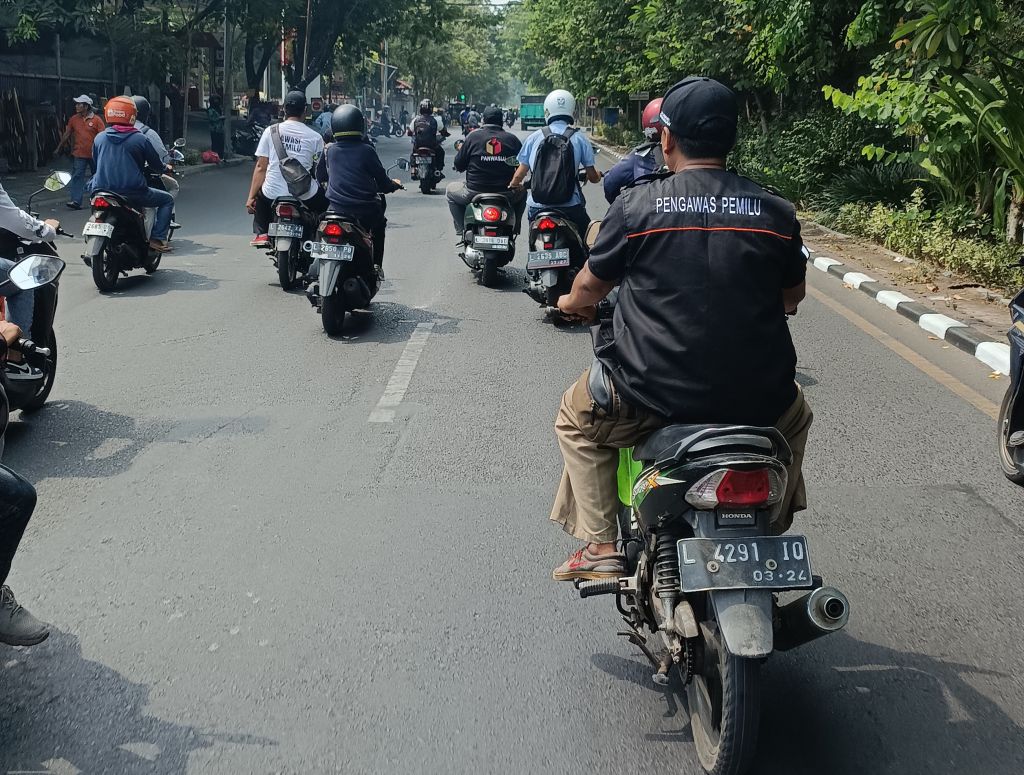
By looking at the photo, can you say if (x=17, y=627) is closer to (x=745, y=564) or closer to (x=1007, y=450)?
(x=745, y=564)

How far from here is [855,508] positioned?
5.34 meters

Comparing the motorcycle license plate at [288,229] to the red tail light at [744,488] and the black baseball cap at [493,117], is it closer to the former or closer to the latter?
the black baseball cap at [493,117]

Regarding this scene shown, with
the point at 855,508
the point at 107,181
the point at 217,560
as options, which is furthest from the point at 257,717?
the point at 107,181

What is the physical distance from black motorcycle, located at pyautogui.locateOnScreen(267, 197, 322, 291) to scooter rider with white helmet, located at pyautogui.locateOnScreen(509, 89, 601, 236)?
208cm

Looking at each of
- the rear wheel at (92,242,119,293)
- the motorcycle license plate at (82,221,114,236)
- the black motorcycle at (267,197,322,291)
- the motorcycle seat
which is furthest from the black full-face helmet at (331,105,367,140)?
the motorcycle seat

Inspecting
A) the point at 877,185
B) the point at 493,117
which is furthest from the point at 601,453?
the point at 877,185

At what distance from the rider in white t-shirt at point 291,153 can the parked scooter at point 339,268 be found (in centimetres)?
158

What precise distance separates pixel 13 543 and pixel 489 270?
8654mm

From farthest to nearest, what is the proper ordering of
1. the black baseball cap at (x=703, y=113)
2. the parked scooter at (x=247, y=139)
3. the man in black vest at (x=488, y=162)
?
the parked scooter at (x=247, y=139) → the man in black vest at (x=488, y=162) → the black baseball cap at (x=703, y=113)

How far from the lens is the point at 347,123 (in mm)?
9391

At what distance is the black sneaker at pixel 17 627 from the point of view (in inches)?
135

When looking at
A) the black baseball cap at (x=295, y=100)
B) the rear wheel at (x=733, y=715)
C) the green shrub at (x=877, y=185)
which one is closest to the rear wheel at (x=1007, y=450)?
the rear wheel at (x=733, y=715)

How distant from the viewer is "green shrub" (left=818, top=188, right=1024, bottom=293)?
11.7 meters

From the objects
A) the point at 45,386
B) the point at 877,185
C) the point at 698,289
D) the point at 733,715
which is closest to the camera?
the point at 733,715
